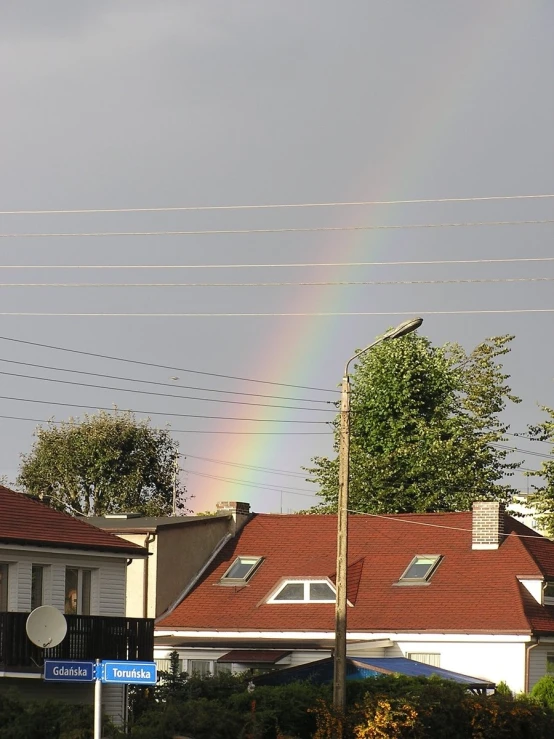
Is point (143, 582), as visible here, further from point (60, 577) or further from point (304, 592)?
point (60, 577)

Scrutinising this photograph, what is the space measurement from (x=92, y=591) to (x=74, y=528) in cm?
189

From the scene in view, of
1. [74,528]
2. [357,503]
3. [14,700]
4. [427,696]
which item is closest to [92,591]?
[74,528]

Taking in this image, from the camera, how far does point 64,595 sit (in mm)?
36156

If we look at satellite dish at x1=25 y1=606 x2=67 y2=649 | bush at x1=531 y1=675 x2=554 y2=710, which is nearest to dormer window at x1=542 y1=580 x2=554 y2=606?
bush at x1=531 y1=675 x2=554 y2=710

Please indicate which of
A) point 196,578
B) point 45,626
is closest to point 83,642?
point 45,626

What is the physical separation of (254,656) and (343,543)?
15.8m

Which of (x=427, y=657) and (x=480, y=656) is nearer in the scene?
(x=480, y=656)

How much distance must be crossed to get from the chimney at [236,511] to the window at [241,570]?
254 centimetres

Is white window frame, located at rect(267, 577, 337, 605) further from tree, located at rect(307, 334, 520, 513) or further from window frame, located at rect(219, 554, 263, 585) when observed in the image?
tree, located at rect(307, 334, 520, 513)

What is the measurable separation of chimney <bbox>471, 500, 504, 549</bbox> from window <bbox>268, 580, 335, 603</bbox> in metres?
6.05

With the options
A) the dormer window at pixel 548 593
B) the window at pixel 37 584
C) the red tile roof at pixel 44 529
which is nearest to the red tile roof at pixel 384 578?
the dormer window at pixel 548 593

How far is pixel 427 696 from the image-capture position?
3011 cm

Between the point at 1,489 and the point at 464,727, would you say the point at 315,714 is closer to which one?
the point at 464,727

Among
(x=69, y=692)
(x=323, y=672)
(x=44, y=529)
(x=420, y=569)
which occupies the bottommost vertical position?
(x=69, y=692)
